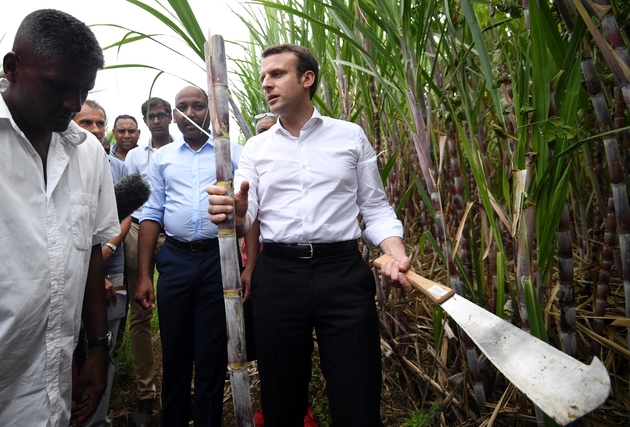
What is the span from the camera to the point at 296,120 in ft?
5.08

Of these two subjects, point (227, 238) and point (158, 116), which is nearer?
point (227, 238)

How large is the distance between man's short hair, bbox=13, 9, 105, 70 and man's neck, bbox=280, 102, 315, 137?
0.65 m

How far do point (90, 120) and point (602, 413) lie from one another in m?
2.76

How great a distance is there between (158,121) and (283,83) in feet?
6.58

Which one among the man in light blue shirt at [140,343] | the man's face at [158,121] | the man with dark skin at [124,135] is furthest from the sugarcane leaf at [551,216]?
the man with dark skin at [124,135]

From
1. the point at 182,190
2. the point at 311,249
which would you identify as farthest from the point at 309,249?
the point at 182,190

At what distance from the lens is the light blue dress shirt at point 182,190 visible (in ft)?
6.51

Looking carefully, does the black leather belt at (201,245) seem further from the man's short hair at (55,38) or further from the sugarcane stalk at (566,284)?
the sugarcane stalk at (566,284)

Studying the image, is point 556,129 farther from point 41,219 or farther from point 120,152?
point 120,152

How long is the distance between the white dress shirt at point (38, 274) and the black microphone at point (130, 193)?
0.63m

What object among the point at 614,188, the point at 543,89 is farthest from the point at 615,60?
the point at 614,188

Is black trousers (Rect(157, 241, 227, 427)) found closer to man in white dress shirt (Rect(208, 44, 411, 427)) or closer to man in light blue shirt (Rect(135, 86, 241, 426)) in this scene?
man in light blue shirt (Rect(135, 86, 241, 426))

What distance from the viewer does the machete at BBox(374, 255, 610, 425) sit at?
0.71 metres

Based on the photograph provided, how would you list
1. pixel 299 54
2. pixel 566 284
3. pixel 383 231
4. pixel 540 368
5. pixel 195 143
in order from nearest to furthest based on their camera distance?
pixel 540 368
pixel 566 284
pixel 383 231
pixel 299 54
pixel 195 143
